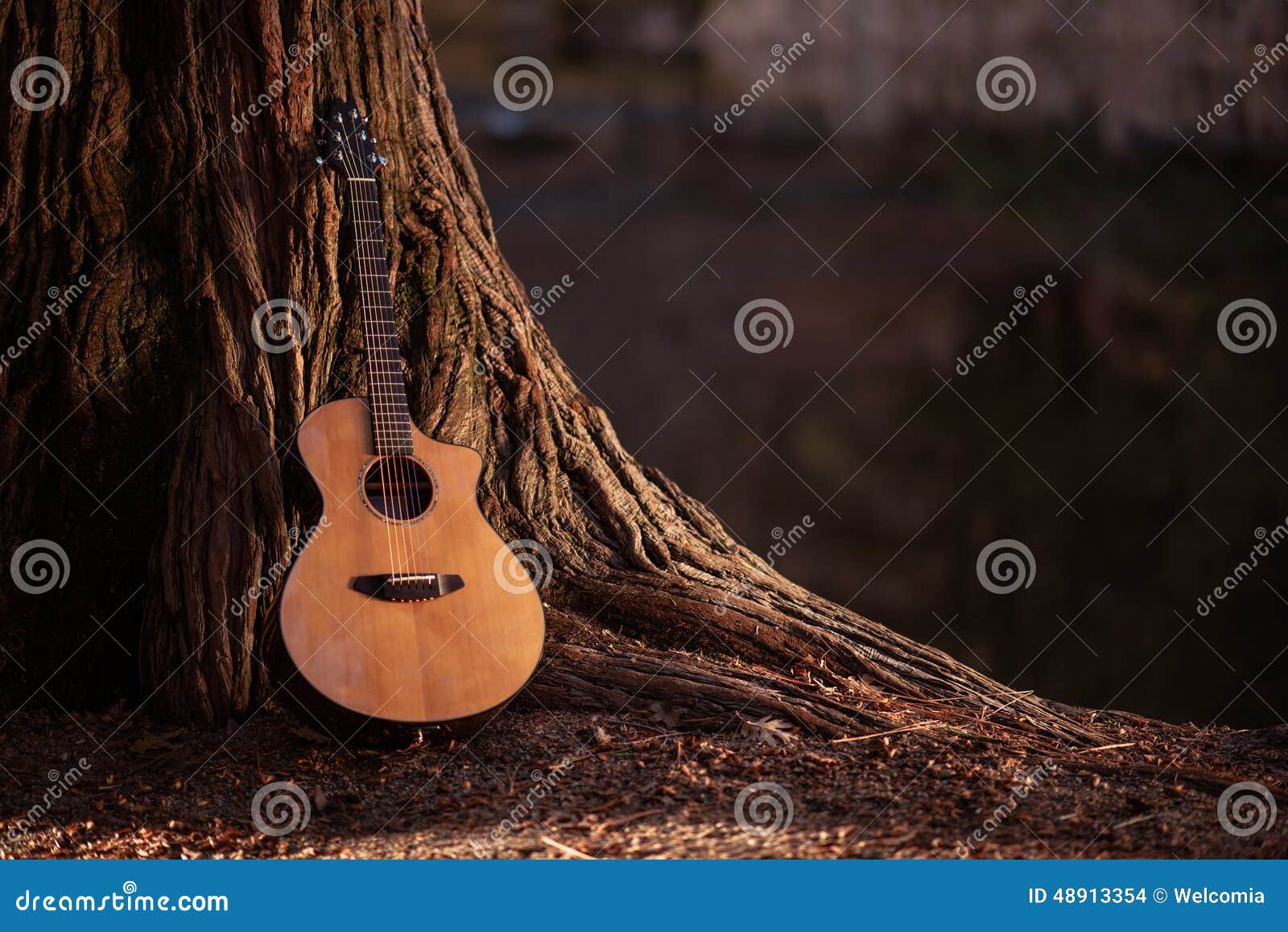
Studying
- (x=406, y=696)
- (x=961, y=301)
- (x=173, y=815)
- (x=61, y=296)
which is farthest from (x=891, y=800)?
(x=961, y=301)

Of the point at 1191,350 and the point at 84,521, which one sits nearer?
the point at 84,521

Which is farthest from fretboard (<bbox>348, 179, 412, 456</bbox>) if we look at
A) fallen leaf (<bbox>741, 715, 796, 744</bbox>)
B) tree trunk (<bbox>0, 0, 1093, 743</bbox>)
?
fallen leaf (<bbox>741, 715, 796, 744</bbox>)

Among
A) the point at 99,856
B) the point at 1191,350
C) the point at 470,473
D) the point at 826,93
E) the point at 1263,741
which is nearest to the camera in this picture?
the point at 99,856

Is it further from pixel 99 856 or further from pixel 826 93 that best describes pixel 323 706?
pixel 826 93

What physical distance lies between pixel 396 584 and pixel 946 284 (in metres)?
4.73

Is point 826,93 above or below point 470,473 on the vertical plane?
above

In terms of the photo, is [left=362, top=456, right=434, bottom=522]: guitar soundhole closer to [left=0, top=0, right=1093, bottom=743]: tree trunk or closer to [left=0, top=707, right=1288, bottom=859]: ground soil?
[left=0, top=0, right=1093, bottom=743]: tree trunk

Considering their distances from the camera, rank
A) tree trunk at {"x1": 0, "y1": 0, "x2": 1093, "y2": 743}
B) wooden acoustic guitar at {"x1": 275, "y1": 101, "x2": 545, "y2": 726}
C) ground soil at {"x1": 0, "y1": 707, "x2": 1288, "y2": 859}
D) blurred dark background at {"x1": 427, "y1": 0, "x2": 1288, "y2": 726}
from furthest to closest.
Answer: blurred dark background at {"x1": 427, "y1": 0, "x2": 1288, "y2": 726}, tree trunk at {"x1": 0, "y1": 0, "x2": 1093, "y2": 743}, wooden acoustic guitar at {"x1": 275, "y1": 101, "x2": 545, "y2": 726}, ground soil at {"x1": 0, "y1": 707, "x2": 1288, "y2": 859}

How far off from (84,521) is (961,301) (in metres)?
4.91

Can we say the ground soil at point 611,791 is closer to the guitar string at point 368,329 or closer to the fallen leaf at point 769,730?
the fallen leaf at point 769,730

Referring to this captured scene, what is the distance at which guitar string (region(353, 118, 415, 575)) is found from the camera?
2.48 metres

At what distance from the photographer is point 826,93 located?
5891 millimetres

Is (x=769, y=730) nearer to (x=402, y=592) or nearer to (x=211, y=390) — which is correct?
(x=402, y=592)

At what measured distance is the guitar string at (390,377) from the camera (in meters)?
2.48
